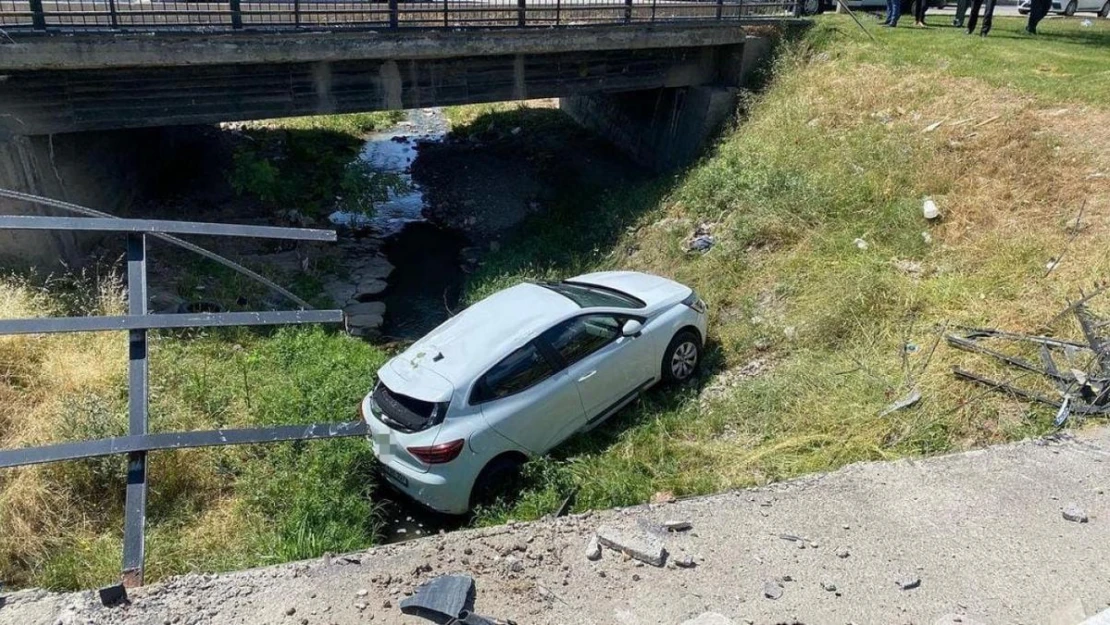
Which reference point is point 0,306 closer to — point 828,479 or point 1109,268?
point 828,479

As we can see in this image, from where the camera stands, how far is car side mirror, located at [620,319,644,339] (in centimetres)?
763

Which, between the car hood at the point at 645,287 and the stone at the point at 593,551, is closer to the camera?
the stone at the point at 593,551

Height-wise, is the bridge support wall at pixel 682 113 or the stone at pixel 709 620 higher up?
the bridge support wall at pixel 682 113

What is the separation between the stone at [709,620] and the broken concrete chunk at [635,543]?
0.49 metres

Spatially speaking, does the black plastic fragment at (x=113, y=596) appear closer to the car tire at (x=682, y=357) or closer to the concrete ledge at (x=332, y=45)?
the car tire at (x=682, y=357)

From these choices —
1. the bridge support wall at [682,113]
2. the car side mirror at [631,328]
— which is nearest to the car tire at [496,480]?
the car side mirror at [631,328]

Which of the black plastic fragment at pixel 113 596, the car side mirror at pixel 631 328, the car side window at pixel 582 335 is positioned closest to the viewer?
the black plastic fragment at pixel 113 596

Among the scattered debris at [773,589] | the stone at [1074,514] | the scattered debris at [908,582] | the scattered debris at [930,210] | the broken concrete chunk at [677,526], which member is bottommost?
the broken concrete chunk at [677,526]

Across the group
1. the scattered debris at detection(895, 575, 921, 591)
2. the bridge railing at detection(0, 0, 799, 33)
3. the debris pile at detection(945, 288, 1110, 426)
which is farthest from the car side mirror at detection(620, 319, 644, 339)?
the bridge railing at detection(0, 0, 799, 33)

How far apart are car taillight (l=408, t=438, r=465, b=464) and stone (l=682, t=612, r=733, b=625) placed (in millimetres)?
2868

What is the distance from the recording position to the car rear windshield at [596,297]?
7.83 metres

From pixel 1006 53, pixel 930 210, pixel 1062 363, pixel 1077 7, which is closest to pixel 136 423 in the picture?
pixel 1062 363

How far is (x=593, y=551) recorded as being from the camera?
4.53 metres

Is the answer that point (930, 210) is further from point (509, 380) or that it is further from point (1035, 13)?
point (1035, 13)
